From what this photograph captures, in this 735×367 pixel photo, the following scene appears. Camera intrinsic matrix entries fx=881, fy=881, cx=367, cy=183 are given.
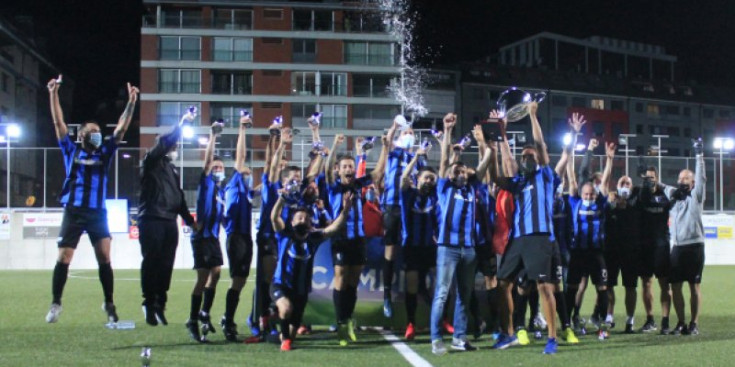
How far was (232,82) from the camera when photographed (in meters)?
70.0

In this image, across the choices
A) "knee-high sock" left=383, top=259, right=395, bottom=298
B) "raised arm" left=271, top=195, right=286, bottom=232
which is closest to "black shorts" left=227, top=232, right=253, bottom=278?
"raised arm" left=271, top=195, right=286, bottom=232

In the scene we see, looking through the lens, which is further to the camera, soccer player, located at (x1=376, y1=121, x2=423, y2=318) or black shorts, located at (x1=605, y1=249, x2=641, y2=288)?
black shorts, located at (x1=605, y1=249, x2=641, y2=288)

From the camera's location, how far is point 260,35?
7081 cm

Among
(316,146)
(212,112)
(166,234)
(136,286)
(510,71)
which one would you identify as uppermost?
(510,71)

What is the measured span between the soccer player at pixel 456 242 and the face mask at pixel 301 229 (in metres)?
1.51

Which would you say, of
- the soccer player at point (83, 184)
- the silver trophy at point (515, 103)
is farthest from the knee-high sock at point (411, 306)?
the soccer player at point (83, 184)

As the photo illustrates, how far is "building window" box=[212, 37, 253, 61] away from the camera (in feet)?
229

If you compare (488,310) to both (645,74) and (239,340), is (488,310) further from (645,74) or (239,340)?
(645,74)

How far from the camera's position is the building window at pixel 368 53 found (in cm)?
7112

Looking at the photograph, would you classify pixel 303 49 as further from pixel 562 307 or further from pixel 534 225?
pixel 534 225

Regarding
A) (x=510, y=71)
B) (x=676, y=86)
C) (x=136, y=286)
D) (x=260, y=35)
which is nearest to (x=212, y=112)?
(x=260, y=35)

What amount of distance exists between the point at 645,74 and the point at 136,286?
93.0 m

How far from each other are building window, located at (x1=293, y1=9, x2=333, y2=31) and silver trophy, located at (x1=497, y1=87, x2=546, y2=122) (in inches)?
2432

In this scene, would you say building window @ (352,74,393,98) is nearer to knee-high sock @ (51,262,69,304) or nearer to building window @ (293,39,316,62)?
building window @ (293,39,316,62)
